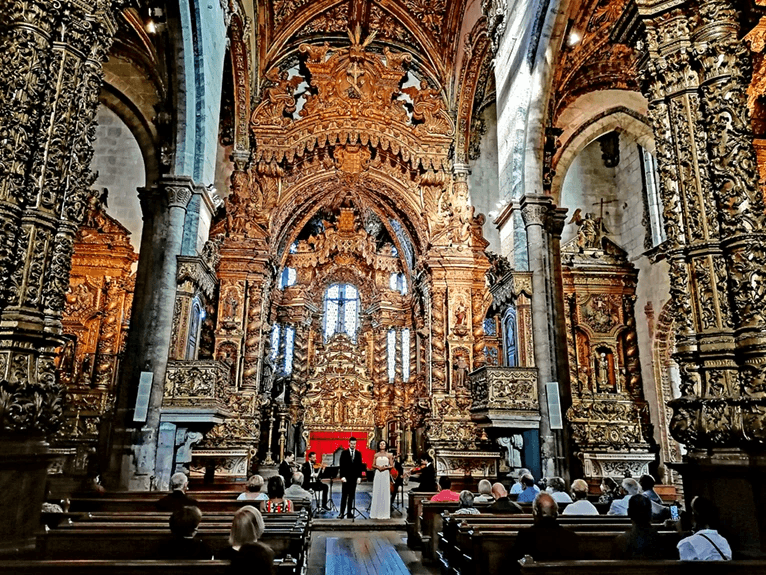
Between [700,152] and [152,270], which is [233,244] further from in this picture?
[700,152]

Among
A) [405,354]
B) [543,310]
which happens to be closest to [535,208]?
[543,310]

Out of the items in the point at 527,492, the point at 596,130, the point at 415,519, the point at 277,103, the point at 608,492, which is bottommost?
the point at 415,519

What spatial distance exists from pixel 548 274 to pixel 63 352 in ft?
38.6

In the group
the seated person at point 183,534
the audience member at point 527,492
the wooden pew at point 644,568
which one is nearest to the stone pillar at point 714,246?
the wooden pew at point 644,568

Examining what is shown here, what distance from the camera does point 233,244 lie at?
45.1 ft

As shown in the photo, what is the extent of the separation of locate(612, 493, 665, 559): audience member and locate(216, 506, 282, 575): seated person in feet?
7.78

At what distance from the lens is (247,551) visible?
2.55 metres

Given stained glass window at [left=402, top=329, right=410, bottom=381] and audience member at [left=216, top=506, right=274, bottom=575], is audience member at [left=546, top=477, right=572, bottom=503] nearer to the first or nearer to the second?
audience member at [left=216, top=506, right=274, bottom=575]

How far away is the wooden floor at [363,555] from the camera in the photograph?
609 centimetres

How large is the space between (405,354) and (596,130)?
9.48m

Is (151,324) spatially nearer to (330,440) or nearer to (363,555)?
(363,555)

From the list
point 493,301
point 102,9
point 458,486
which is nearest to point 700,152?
point 102,9

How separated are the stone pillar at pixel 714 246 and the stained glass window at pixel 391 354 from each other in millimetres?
14732

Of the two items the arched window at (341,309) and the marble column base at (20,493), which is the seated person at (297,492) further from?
the arched window at (341,309)
